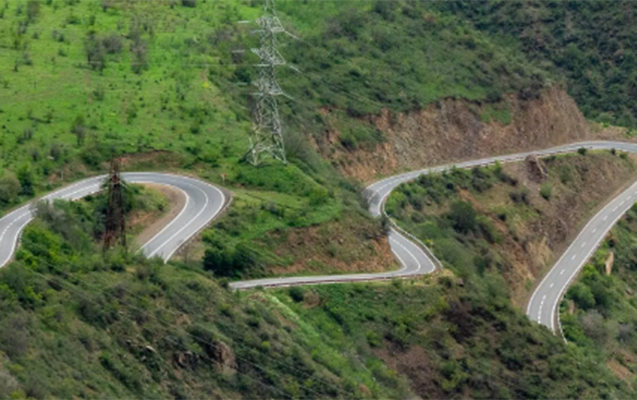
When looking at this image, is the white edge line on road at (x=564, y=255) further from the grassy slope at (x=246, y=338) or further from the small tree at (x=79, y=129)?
the small tree at (x=79, y=129)

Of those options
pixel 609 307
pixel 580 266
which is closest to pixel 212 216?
pixel 609 307

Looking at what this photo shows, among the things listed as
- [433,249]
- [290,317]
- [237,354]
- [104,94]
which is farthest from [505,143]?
[237,354]

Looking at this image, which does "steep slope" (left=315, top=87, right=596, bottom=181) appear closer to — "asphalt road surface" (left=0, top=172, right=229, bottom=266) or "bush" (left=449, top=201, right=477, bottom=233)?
"bush" (left=449, top=201, right=477, bottom=233)

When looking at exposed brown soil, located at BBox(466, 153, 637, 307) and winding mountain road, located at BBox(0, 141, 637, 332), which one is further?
exposed brown soil, located at BBox(466, 153, 637, 307)

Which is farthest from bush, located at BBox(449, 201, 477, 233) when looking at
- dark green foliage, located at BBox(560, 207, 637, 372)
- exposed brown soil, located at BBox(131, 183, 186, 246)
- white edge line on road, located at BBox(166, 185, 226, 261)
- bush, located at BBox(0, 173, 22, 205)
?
bush, located at BBox(0, 173, 22, 205)

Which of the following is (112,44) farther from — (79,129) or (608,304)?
(608,304)

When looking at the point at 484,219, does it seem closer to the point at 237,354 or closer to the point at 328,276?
the point at 328,276

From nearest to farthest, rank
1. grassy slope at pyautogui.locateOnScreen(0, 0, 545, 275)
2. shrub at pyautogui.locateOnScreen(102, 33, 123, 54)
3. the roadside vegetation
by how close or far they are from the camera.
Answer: grassy slope at pyautogui.locateOnScreen(0, 0, 545, 275)
the roadside vegetation
shrub at pyautogui.locateOnScreen(102, 33, 123, 54)
